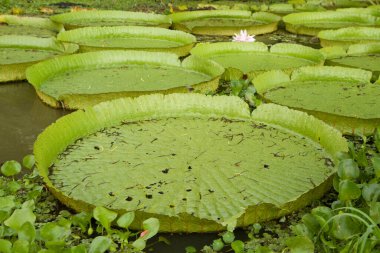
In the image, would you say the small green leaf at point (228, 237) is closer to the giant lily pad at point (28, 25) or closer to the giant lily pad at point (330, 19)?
the giant lily pad at point (28, 25)

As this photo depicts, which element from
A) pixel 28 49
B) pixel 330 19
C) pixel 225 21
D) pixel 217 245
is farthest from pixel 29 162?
pixel 330 19

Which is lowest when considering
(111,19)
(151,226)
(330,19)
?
(330,19)

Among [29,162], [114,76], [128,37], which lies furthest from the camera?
[128,37]

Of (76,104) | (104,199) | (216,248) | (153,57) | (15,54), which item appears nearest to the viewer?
(216,248)

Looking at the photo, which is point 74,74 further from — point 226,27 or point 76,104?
point 226,27

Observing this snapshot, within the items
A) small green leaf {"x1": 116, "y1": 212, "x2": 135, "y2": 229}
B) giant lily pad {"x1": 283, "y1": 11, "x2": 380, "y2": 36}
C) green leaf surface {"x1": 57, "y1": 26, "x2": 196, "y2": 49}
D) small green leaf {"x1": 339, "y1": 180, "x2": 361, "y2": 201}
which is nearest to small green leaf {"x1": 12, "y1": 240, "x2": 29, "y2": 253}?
small green leaf {"x1": 116, "y1": 212, "x2": 135, "y2": 229}

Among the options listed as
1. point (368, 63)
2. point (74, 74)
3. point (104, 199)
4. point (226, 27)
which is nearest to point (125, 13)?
point (226, 27)

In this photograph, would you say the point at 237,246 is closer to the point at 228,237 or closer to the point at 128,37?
the point at 228,237
